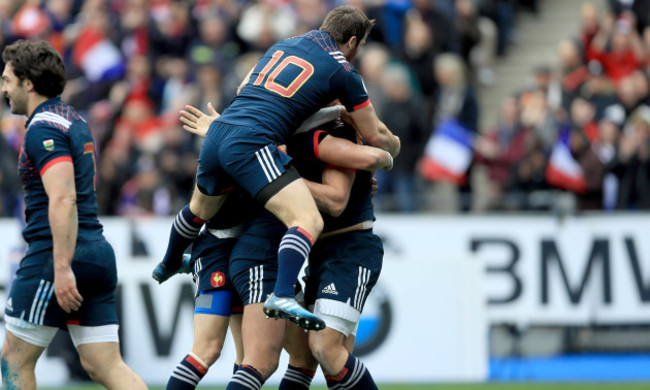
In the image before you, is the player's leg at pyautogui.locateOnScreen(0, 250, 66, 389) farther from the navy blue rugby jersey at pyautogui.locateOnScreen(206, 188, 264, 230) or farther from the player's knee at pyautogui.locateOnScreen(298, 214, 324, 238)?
the player's knee at pyautogui.locateOnScreen(298, 214, 324, 238)

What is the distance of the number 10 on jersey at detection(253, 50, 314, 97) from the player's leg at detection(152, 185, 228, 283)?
0.74 metres

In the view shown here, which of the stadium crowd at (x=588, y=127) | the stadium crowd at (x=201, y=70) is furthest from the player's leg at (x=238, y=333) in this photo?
the stadium crowd at (x=588, y=127)

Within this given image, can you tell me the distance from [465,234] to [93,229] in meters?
7.13

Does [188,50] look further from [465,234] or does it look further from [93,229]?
[93,229]

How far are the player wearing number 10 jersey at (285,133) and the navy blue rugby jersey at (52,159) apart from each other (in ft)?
2.02

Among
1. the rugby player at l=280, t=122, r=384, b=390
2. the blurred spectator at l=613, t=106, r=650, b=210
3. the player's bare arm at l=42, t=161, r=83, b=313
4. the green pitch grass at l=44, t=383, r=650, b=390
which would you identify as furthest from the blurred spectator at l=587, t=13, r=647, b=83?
the player's bare arm at l=42, t=161, r=83, b=313

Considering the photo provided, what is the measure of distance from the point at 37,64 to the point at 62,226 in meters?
1.02

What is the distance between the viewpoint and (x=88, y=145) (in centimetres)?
666

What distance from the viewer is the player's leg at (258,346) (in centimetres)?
620

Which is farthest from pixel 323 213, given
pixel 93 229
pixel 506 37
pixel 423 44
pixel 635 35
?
pixel 506 37

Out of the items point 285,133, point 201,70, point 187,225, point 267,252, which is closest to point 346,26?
point 285,133

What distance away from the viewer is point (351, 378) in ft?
21.5

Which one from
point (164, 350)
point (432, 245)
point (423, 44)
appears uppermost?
point (423, 44)

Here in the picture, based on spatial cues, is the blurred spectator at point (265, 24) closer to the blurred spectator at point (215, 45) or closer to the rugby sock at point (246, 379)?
the blurred spectator at point (215, 45)
